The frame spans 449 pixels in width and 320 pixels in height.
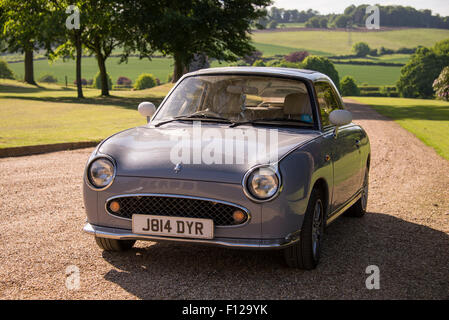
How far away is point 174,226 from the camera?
14.9 ft

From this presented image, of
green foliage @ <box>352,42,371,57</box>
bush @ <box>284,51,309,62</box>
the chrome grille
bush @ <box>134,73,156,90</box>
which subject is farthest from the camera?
green foliage @ <box>352,42,371,57</box>

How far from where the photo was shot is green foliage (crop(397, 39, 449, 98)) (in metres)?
91.2

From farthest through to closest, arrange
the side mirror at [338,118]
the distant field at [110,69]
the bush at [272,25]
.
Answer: the bush at [272,25] < the distant field at [110,69] < the side mirror at [338,118]

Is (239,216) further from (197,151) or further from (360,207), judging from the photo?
(360,207)

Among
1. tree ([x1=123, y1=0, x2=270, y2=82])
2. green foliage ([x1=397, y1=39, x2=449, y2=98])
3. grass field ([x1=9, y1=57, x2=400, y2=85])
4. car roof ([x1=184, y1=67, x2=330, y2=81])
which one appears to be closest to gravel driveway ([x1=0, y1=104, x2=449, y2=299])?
car roof ([x1=184, y1=67, x2=330, y2=81])

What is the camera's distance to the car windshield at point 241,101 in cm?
580

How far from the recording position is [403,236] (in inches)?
253

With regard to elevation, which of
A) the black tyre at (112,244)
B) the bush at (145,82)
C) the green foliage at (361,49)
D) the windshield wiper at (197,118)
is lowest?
the black tyre at (112,244)

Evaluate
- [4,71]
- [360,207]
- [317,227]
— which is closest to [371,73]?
[4,71]

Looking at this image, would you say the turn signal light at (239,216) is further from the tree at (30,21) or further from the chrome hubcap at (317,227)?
the tree at (30,21)

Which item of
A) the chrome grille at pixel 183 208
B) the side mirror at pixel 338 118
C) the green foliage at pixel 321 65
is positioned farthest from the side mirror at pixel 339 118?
the green foliage at pixel 321 65

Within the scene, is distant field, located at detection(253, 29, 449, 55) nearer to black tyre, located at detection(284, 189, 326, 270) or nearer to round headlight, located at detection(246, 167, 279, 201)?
black tyre, located at detection(284, 189, 326, 270)

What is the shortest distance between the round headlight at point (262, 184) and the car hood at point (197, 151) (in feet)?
0.31

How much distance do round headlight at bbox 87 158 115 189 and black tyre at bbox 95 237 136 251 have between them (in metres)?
0.63
